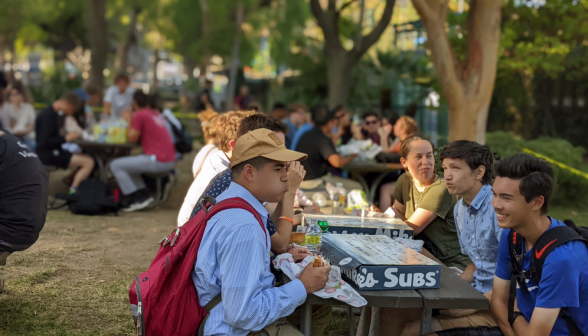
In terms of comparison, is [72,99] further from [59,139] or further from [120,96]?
[120,96]

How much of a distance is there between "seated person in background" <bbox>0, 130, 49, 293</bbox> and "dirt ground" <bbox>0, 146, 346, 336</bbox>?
62cm

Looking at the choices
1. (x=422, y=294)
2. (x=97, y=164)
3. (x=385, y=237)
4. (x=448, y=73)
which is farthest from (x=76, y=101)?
(x=422, y=294)

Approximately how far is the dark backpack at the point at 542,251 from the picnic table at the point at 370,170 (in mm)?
5565

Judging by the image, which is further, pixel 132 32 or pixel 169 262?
pixel 132 32

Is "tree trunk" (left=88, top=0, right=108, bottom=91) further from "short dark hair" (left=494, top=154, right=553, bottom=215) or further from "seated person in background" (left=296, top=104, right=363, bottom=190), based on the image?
"short dark hair" (left=494, top=154, right=553, bottom=215)

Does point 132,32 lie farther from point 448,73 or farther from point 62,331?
point 62,331

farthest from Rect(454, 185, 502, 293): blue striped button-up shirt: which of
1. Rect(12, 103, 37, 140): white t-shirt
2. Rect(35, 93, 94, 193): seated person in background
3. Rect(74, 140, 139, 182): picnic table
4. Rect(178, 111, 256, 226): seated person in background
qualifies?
Rect(12, 103, 37, 140): white t-shirt

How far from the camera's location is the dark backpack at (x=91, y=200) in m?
8.80

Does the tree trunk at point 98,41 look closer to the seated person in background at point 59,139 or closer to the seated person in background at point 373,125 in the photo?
the seated person in background at point 59,139

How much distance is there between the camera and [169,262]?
278cm

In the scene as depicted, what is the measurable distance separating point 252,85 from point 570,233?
27.5 meters

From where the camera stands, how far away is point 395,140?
967cm

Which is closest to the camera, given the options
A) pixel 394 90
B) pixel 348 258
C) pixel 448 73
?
pixel 348 258

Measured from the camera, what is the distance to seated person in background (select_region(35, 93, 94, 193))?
9.59m
